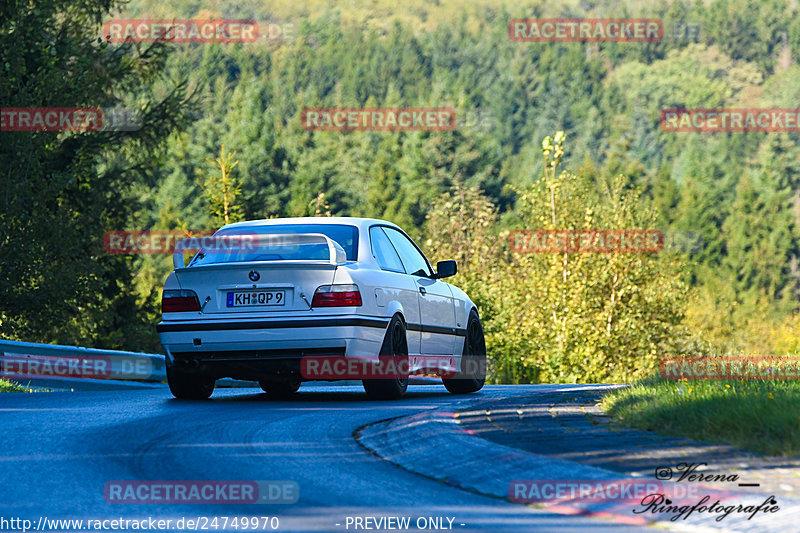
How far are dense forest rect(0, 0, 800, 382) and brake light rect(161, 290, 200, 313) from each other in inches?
487

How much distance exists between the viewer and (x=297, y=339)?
419 inches

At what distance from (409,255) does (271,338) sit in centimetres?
243

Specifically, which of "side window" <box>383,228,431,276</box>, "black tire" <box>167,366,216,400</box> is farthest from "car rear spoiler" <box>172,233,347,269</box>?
"side window" <box>383,228,431,276</box>

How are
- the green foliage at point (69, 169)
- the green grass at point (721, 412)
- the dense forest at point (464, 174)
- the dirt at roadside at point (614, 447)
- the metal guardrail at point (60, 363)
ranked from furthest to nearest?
1. the dense forest at point (464, 174)
2. the green foliage at point (69, 169)
3. the metal guardrail at point (60, 363)
4. the green grass at point (721, 412)
5. the dirt at roadside at point (614, 447)

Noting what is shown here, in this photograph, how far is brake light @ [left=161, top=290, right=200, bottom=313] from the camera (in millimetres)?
10922

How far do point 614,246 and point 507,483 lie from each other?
30.9m

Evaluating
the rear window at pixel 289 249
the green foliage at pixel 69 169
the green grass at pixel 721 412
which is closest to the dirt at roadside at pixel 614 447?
the green grass at pixel 721 412

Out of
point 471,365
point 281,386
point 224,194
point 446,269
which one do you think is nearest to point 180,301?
point 446,269

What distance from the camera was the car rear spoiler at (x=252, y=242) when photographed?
10886 millimetres

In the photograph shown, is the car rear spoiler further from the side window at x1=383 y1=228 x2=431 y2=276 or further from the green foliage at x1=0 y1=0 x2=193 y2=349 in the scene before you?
the green foliage at x1=0 y1=0 x2=193 y2=349

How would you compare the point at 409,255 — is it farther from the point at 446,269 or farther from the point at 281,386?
the point at 281,386

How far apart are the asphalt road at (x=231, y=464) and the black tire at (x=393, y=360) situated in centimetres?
42

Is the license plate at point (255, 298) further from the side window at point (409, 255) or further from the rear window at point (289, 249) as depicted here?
the side window at point (409, 255)

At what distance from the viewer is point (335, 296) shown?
1067cm
